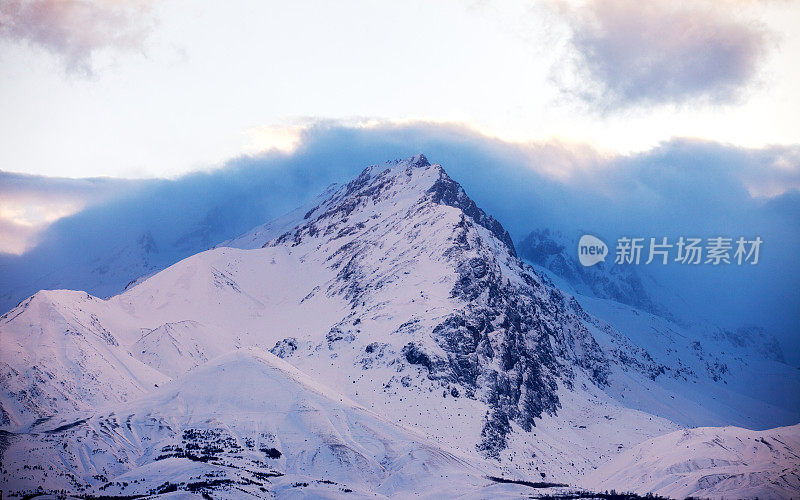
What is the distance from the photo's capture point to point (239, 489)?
125250 millimetres

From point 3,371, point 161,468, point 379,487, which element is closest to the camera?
point 161,468

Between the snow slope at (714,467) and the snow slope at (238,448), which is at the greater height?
the snow slope at (714,467)

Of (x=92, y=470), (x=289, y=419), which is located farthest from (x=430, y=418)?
(x=92, y=470)

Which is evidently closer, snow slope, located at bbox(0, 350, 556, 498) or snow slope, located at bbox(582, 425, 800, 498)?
snow slope, located at bbox(0, 350, 556, 498)

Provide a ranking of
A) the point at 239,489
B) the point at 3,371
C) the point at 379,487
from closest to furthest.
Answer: the point at 239,489, the point at 379,487, the point at 3,371

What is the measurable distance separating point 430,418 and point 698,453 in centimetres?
6177

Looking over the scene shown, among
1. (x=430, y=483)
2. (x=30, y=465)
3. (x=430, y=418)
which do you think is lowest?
(x=30, y=465)

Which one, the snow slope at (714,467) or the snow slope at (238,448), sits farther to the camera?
the snow slope at (714,467)

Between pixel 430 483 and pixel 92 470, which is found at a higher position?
pixel 430 483

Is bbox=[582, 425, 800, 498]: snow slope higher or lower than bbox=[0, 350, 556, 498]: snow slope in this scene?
higher

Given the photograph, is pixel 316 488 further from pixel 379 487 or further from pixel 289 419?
pixel 289 419

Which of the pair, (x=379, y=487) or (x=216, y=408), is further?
(x=216, y=408)

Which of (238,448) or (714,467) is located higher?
(714,467)

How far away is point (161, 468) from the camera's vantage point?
134750mm
